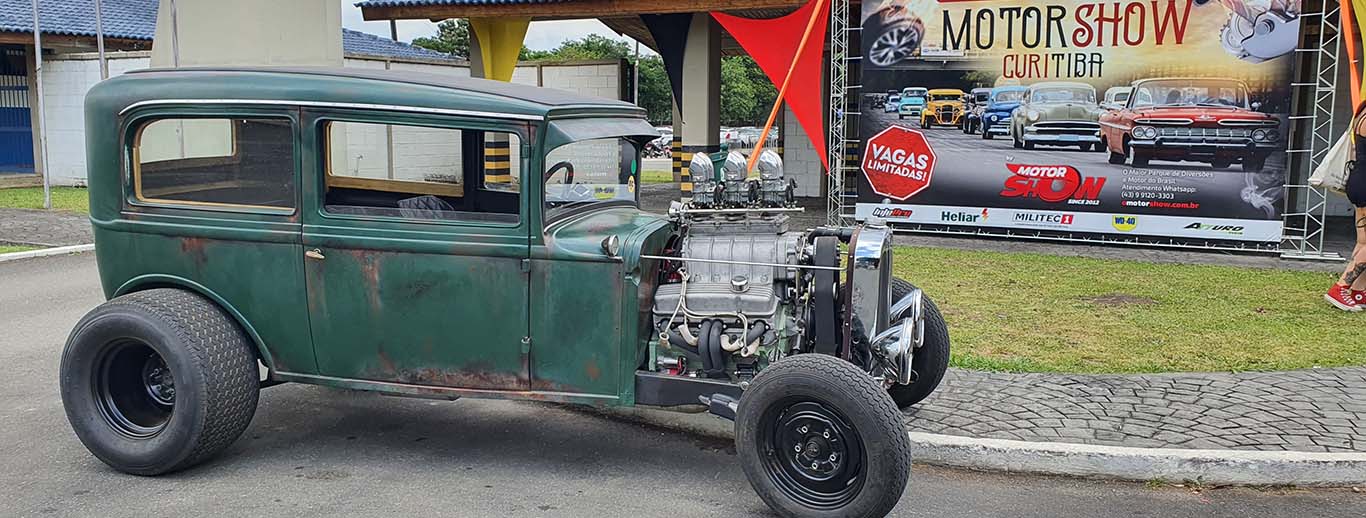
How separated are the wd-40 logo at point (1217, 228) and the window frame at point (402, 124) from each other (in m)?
10.8

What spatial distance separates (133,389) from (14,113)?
21.0 metres

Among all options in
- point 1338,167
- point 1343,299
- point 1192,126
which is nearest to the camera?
point 1343,299

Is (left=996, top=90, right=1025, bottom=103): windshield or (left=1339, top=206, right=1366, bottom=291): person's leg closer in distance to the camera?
(left=1339, top=206, right=1366, bottom=291): person's leg

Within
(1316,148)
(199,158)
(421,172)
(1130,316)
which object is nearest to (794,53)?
(1130,316)

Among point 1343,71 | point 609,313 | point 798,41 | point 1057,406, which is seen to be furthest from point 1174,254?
point 609,313

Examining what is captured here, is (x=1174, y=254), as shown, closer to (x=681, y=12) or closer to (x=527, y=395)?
(x=681, y=12)

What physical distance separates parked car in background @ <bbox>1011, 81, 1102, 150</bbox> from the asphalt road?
368 inches

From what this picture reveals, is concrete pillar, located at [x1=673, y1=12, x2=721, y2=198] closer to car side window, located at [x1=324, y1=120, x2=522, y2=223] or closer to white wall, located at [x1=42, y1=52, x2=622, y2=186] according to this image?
white wall, located at [x1=42, y1=52, x2=622, y2=186]

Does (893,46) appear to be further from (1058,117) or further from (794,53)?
(1058,117)

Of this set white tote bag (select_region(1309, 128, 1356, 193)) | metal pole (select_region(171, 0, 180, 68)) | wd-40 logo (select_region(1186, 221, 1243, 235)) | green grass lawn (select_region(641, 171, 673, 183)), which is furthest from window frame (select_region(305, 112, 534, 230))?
green grass lawn (select_region(641, 171, 673, 183))

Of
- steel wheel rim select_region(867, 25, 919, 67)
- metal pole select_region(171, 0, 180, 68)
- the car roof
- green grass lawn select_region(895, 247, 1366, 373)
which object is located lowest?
green grass lawn select_region(895, 247, 1366, 373)

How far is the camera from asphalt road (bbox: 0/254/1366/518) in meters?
4.65

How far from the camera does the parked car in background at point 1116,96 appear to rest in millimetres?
13414

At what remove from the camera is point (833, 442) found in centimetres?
443
